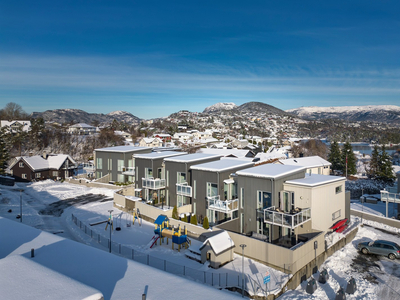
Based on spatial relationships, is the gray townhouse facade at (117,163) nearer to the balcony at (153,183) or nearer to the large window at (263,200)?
the balcony at (153,183)

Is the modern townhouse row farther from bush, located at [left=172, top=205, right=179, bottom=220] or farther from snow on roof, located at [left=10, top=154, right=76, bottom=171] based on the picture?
snow on roof, located at [left=10, top=154, right=76, bottom=171]

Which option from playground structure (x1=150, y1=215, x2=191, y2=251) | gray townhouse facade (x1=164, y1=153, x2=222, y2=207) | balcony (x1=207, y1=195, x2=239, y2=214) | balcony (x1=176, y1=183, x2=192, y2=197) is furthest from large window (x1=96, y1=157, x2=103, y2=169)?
balcony (x1=207, y1=195, x2=239, y2=214)

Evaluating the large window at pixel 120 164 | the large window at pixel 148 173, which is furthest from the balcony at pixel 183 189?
the large window at pixel 120 164

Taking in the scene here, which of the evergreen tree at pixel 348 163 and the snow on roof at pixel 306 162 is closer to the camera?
the snow on roof at pixel 306 162

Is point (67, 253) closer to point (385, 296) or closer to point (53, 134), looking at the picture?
point (385, 296)

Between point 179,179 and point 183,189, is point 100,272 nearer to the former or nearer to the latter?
point 183,189

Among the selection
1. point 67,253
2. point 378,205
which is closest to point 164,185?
point 67,253
